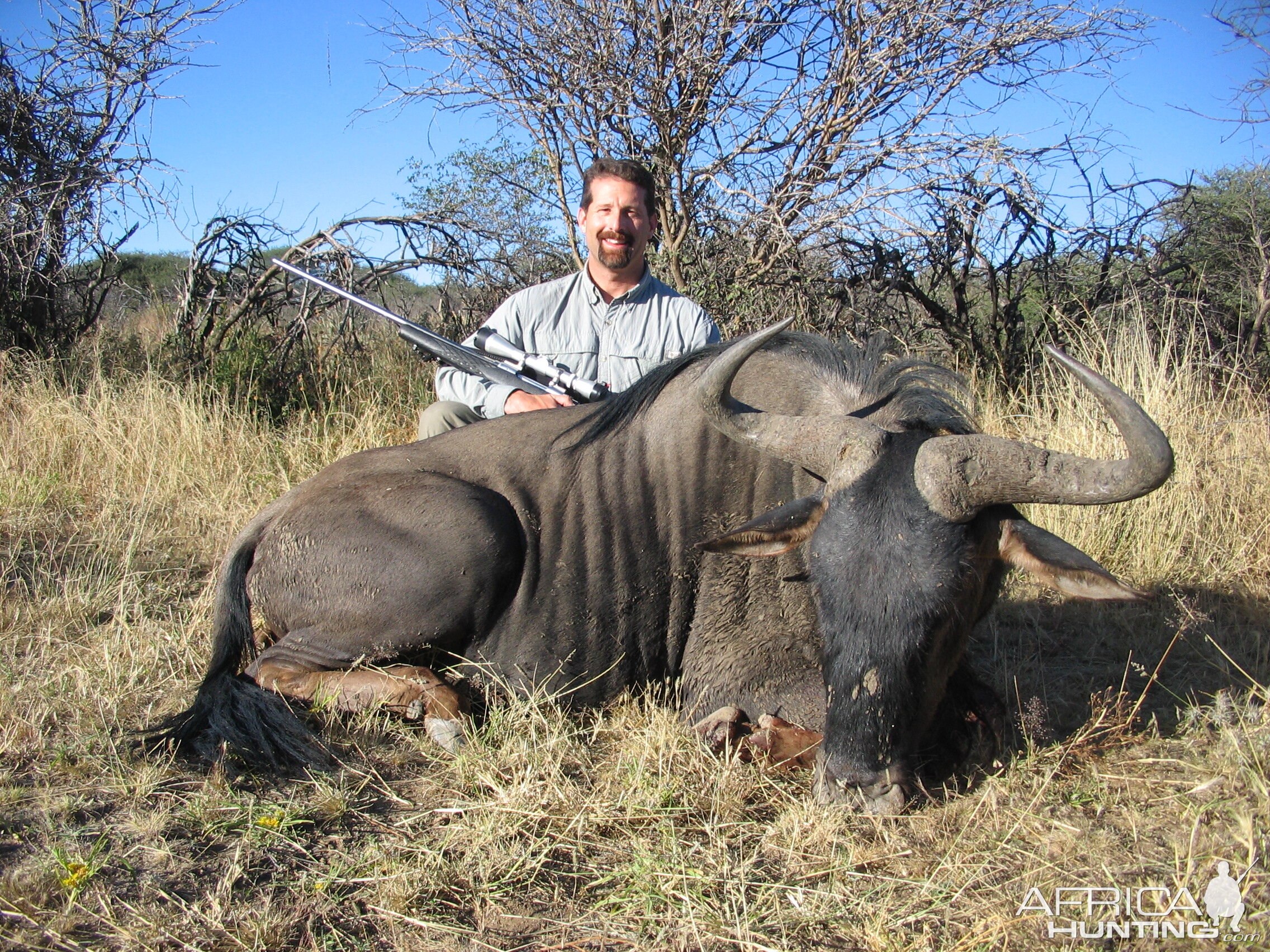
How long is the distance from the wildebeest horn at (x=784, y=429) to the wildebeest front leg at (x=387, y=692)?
4.57 feet

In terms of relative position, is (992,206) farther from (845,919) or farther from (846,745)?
(845,919)

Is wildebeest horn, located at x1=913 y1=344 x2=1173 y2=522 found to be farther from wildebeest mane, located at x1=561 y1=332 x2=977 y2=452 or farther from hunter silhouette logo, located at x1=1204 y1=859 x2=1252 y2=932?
hunter silhouette logo, located at x1=1204 y1=859 x2=1252 y2=932

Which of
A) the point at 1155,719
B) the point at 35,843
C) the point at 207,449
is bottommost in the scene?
the point at 35,843

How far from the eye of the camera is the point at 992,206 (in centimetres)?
702

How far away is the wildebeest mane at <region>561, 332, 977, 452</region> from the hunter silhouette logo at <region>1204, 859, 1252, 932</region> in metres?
1.41

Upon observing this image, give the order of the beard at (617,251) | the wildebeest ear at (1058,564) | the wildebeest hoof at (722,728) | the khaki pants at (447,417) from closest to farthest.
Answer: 1. the wildebeest ear at (1058,564)
2. the wildebeest hoof at (722,728)
3. the beard at (617,251)
4. the khaki pants at (447,417)

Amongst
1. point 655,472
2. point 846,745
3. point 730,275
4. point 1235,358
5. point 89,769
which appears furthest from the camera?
point 730,275

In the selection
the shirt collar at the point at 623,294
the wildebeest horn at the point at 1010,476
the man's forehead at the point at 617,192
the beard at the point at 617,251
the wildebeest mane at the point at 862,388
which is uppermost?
the man's forehead at the point at 617,192

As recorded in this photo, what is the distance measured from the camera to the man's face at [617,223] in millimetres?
4949

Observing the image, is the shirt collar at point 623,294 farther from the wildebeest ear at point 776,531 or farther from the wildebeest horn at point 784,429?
the wildebeest ear at point 776,531

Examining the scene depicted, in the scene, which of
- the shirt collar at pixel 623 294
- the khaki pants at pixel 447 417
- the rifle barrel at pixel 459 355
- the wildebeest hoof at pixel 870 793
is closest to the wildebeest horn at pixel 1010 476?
the wildebeest hoof at pixel 870 793

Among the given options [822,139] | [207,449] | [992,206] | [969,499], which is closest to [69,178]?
[207,449]

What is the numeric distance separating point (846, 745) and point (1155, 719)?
4.88 feet

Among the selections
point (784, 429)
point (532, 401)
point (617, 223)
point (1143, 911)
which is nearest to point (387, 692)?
point (784, 429)
